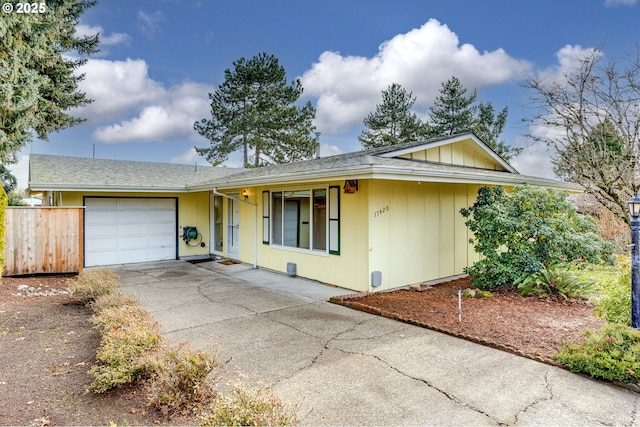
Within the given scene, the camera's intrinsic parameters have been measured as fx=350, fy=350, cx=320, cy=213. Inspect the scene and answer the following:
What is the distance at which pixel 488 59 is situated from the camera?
13.0 meters

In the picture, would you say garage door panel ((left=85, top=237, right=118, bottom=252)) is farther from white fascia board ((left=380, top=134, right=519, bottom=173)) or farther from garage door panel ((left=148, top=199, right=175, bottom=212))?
white fascia board ((left=380, top=134, right=519, bottom=173))

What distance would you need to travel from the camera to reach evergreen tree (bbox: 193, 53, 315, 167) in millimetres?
22656

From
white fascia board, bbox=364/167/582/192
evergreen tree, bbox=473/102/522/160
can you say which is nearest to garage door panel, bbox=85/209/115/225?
white fascia board, bbox=364/167/582/192

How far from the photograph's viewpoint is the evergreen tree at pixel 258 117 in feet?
74.3

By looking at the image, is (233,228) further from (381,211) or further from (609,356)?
(609,356)

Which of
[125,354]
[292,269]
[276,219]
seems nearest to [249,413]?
[125,354]

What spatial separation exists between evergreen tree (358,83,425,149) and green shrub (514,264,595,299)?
19030 millimetres

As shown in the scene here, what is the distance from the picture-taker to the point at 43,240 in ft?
28.4

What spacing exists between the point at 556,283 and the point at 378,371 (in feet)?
15.9

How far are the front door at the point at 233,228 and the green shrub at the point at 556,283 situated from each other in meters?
7.59

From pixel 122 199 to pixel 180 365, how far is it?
946cm

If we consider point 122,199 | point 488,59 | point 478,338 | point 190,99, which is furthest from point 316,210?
point 190,99

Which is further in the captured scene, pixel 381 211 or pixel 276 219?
pixel 276 219

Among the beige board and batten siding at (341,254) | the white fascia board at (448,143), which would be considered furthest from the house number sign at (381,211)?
the white fascia board at (448,143)
